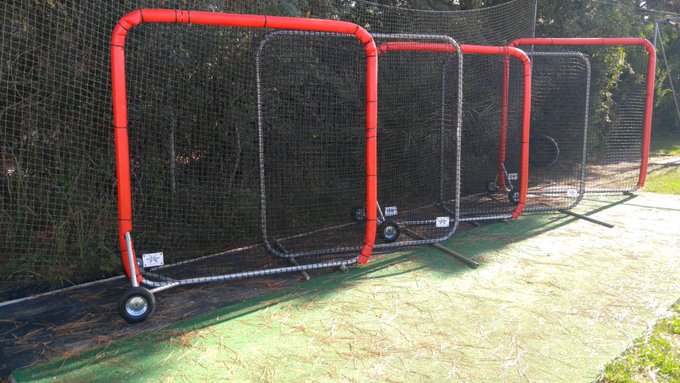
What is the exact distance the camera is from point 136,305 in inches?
132

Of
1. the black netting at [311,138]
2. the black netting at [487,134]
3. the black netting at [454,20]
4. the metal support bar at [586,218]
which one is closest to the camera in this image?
the black netting at [311,138]

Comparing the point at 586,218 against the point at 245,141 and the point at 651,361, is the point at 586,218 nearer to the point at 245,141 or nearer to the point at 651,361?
the point at 651,361

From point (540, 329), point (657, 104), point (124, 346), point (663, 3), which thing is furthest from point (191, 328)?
point (663, 3)

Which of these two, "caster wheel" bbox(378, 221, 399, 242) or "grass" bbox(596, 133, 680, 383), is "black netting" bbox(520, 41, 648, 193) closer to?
"caster wheel" bbox(378, 221, 399, 242)

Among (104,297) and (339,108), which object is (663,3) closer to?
(339,108)

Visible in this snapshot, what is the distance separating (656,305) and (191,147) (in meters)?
4.28

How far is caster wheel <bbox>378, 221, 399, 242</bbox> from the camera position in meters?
5.14

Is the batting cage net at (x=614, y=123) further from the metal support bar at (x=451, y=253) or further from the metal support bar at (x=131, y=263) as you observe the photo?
the metal support bar at (x=131, y=263)

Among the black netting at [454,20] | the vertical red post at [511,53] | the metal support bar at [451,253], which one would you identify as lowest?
A: the metal support bar at [451,253]

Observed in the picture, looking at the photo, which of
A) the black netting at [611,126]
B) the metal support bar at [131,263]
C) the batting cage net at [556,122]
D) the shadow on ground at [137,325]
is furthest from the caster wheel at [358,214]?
the black netting at [611,126]

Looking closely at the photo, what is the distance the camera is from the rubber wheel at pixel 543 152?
28.7 feet

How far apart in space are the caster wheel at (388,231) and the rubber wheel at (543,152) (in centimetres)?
488

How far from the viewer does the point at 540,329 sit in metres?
3.26

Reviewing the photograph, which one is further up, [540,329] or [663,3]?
[663,3]
